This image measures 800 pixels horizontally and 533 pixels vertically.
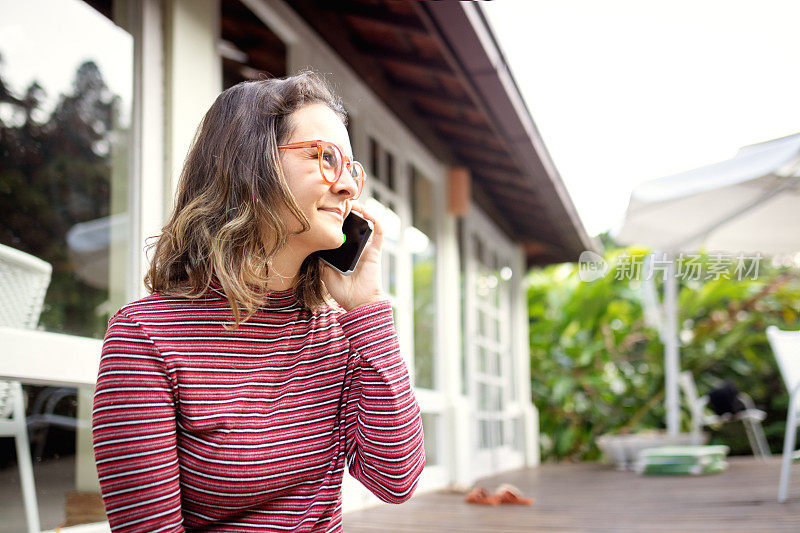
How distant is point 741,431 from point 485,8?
8094 millimetres

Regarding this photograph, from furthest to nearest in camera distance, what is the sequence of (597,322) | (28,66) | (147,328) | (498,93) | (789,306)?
(597,322)
(789,306)
(498,93)
(28,66)
(147,328)

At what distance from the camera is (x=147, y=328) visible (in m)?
1.05

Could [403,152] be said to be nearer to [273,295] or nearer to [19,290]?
[19,290]

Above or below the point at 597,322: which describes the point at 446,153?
above

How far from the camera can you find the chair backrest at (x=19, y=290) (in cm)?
200

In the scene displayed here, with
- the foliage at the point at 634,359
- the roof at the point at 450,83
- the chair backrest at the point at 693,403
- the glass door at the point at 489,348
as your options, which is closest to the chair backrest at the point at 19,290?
the roof at the point at 450,83

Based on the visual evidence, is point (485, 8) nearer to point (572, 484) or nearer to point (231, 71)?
point (231, 71)

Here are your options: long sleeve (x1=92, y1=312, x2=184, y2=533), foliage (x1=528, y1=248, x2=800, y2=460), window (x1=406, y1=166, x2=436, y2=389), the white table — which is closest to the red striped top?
long sleeve (x1=92, y1=312, x2=184, y2=533)

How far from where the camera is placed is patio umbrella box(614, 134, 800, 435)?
3.94 metres

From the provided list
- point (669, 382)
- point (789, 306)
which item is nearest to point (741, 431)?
point (789, 306)

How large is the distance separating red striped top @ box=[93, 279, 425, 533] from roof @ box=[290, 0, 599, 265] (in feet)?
7.78

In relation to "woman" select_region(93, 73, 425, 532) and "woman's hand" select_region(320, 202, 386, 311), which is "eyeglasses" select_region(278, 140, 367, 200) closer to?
"woman" select_region(93, 73, 425, 532)

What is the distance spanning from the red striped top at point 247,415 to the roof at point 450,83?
2373 millimetres

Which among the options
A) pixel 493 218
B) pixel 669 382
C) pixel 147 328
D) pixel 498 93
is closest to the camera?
pixel 147 328
